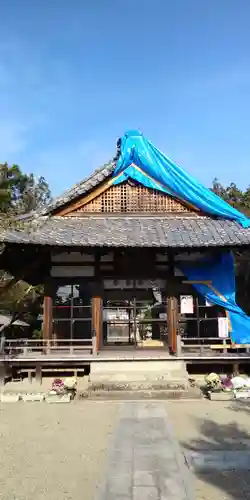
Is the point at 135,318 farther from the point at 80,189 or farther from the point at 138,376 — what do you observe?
the point at 80,189

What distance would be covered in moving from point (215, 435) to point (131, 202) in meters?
10.9

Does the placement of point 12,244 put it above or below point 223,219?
below

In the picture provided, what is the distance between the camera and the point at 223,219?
16938mm

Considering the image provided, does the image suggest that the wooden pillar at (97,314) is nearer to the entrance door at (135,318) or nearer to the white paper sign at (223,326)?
the entrance door at (135,318)

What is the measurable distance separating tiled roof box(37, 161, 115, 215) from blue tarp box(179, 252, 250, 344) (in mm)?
4942

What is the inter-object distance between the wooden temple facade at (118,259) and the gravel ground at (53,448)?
3.62 meters

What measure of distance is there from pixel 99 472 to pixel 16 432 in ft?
10.6

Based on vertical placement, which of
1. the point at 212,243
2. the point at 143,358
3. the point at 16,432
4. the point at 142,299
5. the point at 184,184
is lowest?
the point at 16,432

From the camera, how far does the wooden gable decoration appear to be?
56.4ft

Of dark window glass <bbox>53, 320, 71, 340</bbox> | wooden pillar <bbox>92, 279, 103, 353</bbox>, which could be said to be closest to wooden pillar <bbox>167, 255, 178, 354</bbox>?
wooden pillar <bbox>92, 279, 103, 353</bbox>

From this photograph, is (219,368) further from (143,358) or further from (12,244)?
(12,244)

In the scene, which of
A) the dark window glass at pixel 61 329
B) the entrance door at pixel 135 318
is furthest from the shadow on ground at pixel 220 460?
the dark window glass at pixel 61 329

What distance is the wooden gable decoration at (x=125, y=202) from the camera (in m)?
17.2

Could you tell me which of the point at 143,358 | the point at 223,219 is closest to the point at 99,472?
the point at 143,358
